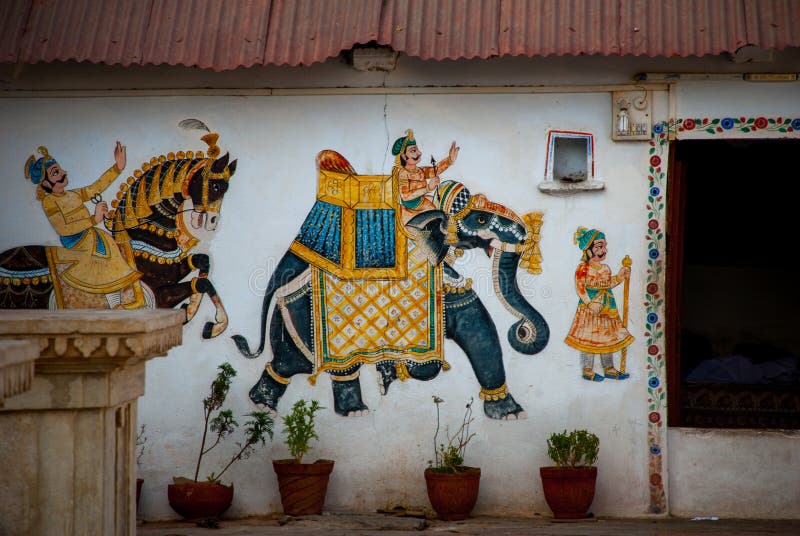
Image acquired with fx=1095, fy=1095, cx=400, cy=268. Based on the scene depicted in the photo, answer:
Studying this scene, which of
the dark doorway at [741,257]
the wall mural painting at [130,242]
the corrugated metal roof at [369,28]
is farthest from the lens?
the dark doorway at [741,257]

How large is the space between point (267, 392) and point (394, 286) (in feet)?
3.93

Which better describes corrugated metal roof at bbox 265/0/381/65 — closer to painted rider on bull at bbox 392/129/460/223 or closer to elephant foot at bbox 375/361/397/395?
painted rider on bull at bbox 392/129/460/223

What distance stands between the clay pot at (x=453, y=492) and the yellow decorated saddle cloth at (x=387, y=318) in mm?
866

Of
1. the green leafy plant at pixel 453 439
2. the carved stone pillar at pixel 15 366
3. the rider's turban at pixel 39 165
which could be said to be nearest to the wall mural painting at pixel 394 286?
the green leafy plant at pixel 453 439

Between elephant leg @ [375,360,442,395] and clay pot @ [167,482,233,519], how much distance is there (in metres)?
1.33

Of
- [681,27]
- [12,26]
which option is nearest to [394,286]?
[681,27]

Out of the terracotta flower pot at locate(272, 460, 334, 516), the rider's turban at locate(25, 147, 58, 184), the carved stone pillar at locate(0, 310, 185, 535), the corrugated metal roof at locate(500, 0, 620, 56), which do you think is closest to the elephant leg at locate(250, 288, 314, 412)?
the terracotta flower pot at locate(272, 460, 334, 516)

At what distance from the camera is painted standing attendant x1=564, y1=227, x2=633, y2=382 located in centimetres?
→ 776

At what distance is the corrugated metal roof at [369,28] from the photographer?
292 inches

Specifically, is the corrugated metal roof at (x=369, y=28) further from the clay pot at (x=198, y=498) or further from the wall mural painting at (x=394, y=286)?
the clay pot at (x=198, y=498)

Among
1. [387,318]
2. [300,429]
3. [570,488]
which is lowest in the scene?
[570,488]

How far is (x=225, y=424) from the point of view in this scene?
779 centimetres

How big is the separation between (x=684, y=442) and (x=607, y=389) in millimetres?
651

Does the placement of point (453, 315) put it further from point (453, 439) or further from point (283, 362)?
point (283, 362)
